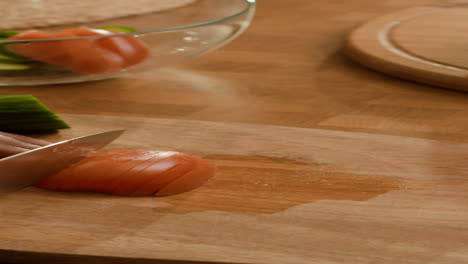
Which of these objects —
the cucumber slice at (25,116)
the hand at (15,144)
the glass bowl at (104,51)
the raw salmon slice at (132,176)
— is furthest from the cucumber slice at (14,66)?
the raw salmon slice at (132,176)

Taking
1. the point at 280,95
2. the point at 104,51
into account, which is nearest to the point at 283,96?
the point at 280,95

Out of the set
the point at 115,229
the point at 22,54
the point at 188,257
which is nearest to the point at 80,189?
the point at 115,229

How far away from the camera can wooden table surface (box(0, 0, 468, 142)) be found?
119 cm

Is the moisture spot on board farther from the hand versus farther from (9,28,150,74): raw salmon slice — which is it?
(9,28,150,74): raw salmon slice

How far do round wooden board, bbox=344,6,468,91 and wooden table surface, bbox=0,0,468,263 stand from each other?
0.10 feet

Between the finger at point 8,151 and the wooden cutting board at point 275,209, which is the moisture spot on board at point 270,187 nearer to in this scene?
the wooden cutting board at point 275,209

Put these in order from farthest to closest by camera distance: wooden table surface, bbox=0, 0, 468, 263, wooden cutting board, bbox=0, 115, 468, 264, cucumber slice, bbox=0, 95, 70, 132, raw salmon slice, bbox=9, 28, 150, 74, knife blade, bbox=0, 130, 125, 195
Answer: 1. raw salmon slice, bbox=9, 28, 150, 74
2. wooden table surface, bbox=0, 0, 468, 263
3. cucumber slice, bbox=0, 95, 70, 132
4. knife blade, bbox=0, 130, 125, 195
5. wooden cutting board, bbox=0, 115, 468, 264

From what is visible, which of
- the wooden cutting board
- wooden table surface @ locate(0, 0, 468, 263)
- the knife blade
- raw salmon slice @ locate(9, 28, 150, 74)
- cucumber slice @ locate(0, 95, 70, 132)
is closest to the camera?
the wooden cutting board

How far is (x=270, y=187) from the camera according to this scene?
908 millimetres

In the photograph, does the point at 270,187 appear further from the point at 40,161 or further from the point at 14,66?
the point at 14,66

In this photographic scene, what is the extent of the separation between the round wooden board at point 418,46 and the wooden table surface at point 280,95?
0.03 m

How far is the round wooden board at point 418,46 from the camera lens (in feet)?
4.40

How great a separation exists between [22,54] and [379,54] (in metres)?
0.87

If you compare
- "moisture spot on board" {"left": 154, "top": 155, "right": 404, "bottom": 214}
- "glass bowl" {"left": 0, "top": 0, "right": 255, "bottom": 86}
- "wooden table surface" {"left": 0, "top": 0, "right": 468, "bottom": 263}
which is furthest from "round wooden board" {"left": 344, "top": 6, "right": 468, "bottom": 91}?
"moisture spot on board" {"left": 154, "top": 155, "right": 404, "bottom": 214}
